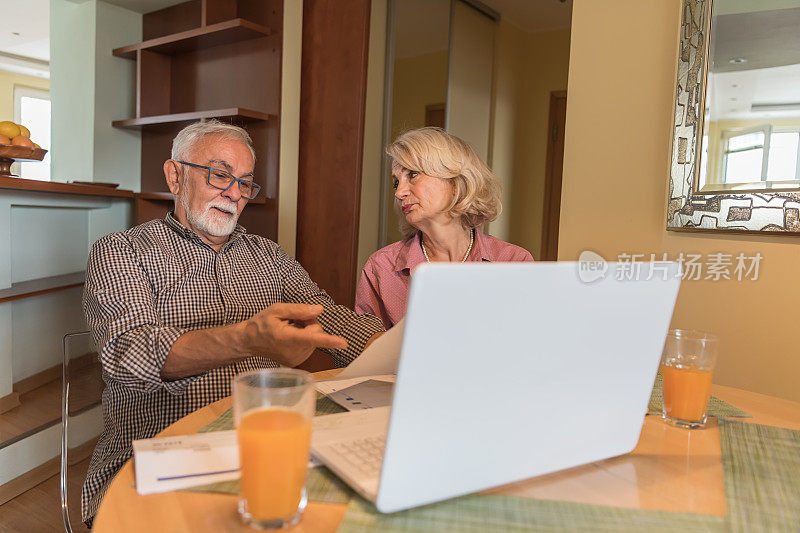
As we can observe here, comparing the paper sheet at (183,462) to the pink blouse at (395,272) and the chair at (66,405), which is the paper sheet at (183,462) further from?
the pink blouse at (395,272)

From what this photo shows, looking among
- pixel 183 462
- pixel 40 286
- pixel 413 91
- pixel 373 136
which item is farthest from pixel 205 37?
pixel 183 462

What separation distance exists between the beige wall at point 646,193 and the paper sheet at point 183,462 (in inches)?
58.8

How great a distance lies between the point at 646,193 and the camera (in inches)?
72.9

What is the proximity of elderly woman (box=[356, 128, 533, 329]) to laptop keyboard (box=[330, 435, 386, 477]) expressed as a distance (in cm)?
104

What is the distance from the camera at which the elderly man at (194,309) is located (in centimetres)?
115

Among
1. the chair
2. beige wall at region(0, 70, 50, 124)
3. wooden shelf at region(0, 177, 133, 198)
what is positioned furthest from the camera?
beige wall at region(0, 70, 50, 124)

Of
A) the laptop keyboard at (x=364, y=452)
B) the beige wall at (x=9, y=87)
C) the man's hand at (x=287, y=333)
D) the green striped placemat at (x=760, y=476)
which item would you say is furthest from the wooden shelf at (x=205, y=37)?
the beige wall at (x=9, y=87)

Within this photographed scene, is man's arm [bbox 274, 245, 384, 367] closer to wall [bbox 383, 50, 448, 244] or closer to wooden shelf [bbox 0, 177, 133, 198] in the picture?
wooden shelf [bbox 0, 177, 133, 198]

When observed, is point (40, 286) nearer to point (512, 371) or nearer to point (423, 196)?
point (423, 196)

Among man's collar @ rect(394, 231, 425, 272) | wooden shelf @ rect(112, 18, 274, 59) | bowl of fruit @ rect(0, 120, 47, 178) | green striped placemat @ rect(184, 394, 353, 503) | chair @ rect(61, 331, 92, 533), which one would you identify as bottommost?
chair @ rect(61, 331, 92, 533)

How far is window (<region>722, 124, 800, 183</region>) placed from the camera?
1.54 meters

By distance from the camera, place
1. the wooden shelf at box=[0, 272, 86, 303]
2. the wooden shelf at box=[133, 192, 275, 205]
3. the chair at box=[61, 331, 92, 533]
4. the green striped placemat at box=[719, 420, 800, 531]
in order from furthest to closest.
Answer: the wooden shelf at box=[133, 192, 275, 205], the wooden shelf at box=[0, 272, 86, 303], the chair at box=[61, 331, 92, 533], the green striped placemat at box=[719, 420, 800, 531]

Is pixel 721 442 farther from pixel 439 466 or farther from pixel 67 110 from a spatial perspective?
pixel 67 110

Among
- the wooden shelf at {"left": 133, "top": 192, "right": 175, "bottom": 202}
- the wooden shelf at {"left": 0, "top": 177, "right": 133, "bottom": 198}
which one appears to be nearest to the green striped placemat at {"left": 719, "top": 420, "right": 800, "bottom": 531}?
the wooden shelf at {"left": 0, "top": 177, "right": 133, "bottom": 198}
